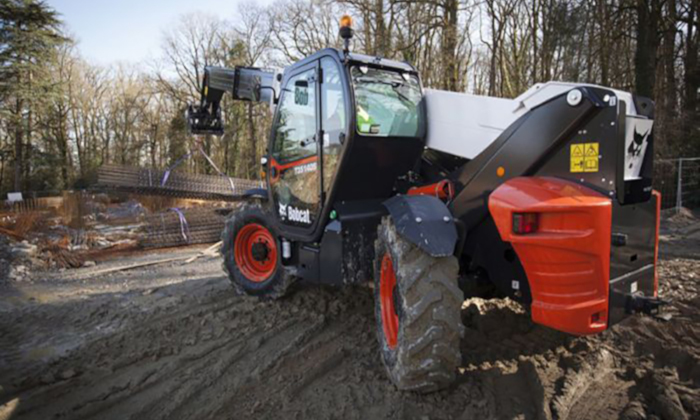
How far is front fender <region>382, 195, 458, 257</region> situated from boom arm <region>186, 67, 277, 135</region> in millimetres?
2327

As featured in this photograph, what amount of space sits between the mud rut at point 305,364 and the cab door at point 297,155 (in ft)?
3.36

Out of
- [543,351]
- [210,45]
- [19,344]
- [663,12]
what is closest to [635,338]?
[543,351]

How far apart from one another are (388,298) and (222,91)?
3.73 metres

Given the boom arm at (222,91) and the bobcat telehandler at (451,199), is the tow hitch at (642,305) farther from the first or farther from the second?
the boom arm at (222,91)

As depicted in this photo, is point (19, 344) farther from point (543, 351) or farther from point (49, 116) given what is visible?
point (49, 116)

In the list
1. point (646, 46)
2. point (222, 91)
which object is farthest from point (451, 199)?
point (646, 46)

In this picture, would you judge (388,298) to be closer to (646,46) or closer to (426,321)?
→ (426,321)

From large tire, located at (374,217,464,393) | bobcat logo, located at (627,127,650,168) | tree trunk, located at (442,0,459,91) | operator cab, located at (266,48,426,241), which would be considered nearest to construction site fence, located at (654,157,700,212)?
tree trunk, located at (442,0,459,91)

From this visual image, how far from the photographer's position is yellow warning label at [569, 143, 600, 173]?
9.00ft

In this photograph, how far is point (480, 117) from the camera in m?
3.35

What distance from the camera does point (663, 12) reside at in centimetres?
1548

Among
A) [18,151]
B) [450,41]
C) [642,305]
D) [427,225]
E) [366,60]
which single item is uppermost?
[450,41]

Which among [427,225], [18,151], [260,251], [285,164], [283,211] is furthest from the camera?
[18,151]

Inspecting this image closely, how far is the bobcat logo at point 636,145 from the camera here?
294 cm
